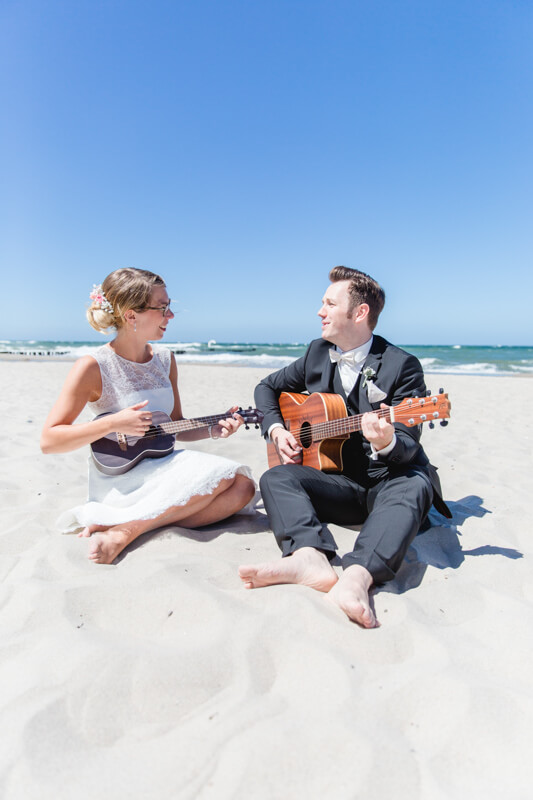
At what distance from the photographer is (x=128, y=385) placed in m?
2.89

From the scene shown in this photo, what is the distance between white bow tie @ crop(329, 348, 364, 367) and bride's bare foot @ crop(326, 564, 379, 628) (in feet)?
4.43

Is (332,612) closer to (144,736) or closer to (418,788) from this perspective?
(418,788)

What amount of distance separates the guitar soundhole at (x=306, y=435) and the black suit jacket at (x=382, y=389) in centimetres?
19

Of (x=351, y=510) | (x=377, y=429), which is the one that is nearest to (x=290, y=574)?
(x=377, y=429)

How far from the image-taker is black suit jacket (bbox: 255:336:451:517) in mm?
2730

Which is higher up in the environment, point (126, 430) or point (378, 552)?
point (126, 430)

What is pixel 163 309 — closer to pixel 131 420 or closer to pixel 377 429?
pixel 131 420

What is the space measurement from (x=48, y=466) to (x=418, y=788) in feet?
12.2

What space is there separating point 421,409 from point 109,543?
5.79 ft

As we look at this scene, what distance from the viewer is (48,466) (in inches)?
163

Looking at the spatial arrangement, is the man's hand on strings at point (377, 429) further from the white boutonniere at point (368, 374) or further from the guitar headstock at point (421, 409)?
the white boutonniere at point (368, 374)

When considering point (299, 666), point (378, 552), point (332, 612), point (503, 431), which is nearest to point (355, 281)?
point (378, 552)

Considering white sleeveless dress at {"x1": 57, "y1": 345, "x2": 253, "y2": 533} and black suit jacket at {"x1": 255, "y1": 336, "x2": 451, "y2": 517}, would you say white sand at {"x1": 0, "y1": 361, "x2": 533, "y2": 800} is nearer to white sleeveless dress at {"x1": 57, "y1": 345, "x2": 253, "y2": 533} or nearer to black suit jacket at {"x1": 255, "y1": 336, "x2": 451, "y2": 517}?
white sleeveless dress at {"x1": 57, "y1": 345, "x2": 253, "y2": 533}

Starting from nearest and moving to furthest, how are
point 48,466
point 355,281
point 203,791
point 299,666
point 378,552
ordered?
point 203,791
point 299,666
point 378,552
point 355,281
point 48,466
